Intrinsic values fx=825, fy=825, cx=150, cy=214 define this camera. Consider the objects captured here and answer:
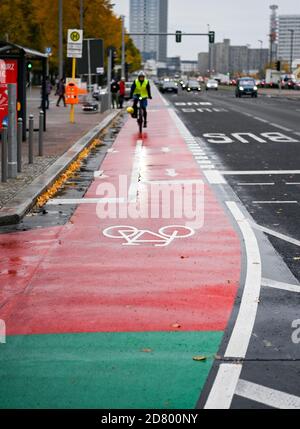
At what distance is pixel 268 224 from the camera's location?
10.6 metres

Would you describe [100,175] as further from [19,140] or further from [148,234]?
[148,234]

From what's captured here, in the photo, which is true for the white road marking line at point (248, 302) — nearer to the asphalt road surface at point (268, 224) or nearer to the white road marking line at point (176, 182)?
the asphalt road surface at point (268, 224)

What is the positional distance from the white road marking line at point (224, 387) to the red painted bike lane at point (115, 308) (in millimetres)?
97

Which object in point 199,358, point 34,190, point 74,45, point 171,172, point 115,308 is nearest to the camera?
point 199,358

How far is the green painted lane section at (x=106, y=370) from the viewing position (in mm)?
4746

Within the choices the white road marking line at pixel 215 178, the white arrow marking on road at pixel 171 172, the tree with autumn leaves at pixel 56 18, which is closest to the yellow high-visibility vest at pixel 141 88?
the white arrow marking on road at pixel 171 172

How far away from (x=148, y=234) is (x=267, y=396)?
5.24 meters

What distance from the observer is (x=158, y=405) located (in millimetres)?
4637

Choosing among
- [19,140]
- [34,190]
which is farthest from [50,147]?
[34,190]

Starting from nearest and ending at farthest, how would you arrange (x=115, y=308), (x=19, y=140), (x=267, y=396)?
(x=267, y=396) < (x=115, y=308) < (x=19, y=140)

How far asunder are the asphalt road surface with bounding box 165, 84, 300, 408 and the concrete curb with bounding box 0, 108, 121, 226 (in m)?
2.87
